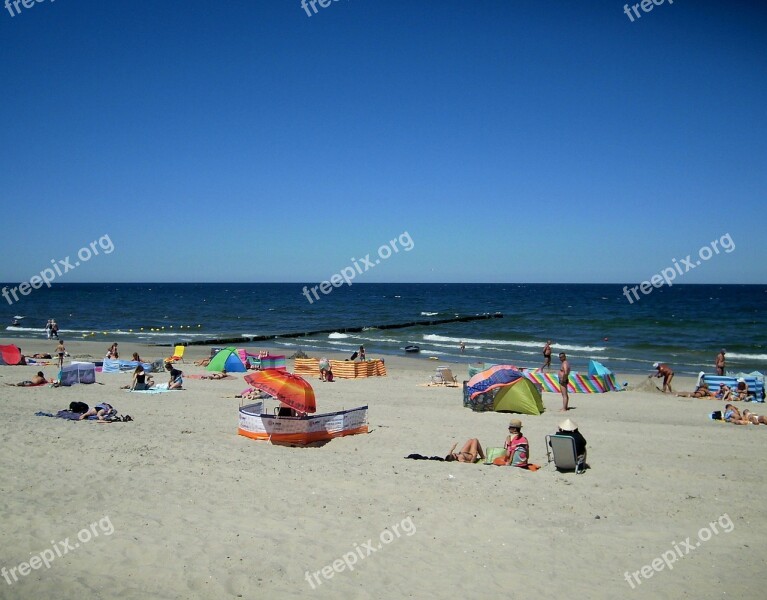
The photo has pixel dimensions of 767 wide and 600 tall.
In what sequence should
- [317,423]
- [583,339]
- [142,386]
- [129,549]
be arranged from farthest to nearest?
[583,339]
[142,386]
[317,423]
[129,549]

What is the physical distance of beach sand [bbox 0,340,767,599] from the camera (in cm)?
655

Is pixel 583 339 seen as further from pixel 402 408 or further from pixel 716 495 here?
pixel 716 495

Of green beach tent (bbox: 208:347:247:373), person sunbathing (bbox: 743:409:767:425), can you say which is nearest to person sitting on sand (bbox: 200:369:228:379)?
green beach tent (bbox: 208:347:247:373)

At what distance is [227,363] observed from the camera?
25.3 m

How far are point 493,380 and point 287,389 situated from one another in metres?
6.82

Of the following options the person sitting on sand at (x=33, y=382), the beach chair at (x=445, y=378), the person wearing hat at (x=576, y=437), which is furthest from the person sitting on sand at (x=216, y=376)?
the person wearing hat at (x=576, y=437)

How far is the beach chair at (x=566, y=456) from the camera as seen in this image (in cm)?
1059

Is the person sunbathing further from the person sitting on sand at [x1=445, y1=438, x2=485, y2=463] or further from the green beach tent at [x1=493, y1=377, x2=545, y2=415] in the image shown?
the person sitting on sand at [x1=445, y1=438, x2=485, y2=463]

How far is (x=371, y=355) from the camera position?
38156 millimetres

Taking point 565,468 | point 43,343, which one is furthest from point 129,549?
point 43,343

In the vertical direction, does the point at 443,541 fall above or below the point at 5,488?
below

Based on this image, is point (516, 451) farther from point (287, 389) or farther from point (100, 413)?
point (100, 413)

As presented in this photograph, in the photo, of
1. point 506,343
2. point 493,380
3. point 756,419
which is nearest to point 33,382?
point 493,380

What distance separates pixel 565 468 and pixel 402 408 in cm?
720
